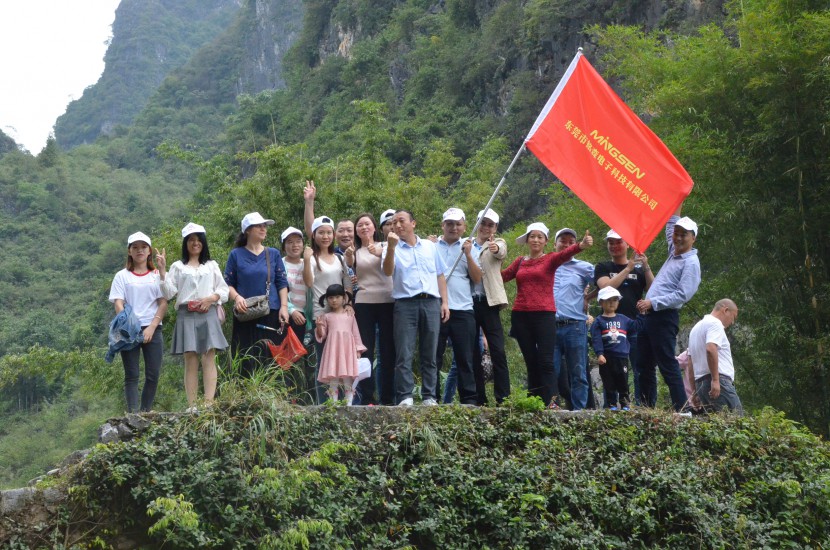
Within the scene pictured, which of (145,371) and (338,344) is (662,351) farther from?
(145,371)

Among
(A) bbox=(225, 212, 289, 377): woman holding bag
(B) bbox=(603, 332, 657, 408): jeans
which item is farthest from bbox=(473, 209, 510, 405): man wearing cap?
(A) bbox=(225, 212, 289, 377): woman holding bag

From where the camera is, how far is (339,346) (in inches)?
328

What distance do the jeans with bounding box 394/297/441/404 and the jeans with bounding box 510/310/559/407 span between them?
75cm

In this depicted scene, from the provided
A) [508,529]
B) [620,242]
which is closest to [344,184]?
[620,242]

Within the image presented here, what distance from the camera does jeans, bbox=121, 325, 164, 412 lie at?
26.5 ft

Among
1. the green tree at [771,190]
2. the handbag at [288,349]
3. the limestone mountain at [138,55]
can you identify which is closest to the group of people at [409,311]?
the handbag at [288,349]

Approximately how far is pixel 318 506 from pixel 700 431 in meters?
3.40

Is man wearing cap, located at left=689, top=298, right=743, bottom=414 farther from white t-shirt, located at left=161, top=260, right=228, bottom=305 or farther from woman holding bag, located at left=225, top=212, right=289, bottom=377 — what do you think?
white t-shirt, located at left=161, top=260, right=228, bottom=305

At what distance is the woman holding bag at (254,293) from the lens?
8336 millimetres

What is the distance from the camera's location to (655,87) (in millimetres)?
15109

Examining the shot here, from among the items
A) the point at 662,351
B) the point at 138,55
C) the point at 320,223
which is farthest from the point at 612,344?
the point at 138,55

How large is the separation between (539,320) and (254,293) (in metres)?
2.32

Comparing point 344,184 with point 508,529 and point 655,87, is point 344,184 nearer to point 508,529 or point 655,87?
point 655,87

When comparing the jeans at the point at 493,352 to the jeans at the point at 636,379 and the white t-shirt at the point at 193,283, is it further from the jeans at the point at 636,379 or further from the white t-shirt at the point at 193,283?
the white t-shirt at the point at 193,283
